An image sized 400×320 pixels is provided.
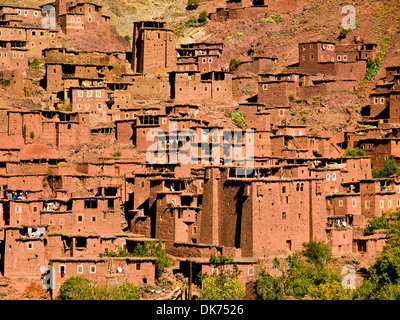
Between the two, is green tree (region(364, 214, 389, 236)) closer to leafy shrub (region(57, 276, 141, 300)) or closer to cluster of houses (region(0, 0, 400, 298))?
cluster of houses (region(0, 0, 400, 298))

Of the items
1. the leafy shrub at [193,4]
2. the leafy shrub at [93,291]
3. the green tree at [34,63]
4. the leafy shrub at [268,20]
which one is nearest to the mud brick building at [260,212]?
the leafy shrub at [93,291]

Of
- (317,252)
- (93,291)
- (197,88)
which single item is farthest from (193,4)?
(93,291)

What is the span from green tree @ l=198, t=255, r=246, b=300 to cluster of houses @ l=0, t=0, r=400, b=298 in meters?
0.65

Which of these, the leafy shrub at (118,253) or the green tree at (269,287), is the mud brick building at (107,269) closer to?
the leafy shrub at (118,253)

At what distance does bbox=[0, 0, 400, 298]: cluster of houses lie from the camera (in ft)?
167

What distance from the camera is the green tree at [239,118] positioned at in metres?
66.2

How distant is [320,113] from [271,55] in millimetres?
12549

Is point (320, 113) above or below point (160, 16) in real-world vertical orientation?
below

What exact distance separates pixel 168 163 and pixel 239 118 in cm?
1054

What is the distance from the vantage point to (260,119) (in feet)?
218

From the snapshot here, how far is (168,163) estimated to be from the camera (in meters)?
57.5

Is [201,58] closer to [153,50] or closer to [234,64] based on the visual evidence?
[153,50]
